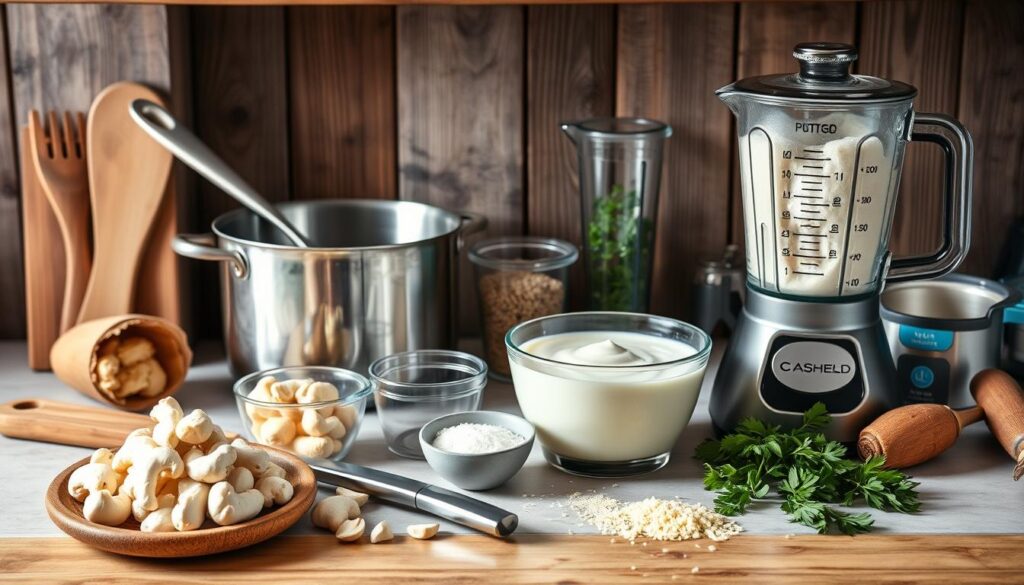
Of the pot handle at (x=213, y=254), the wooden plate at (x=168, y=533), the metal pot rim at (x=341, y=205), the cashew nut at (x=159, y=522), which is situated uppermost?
the metal pot rim at (x=341, y=205)

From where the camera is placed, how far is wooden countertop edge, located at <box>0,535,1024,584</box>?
1.00 meters

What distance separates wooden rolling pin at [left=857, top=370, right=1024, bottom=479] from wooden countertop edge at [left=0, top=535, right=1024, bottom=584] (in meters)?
0.13

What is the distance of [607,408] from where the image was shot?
1.16 metres

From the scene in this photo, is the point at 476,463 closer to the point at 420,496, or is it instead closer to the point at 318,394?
the point at 420,496

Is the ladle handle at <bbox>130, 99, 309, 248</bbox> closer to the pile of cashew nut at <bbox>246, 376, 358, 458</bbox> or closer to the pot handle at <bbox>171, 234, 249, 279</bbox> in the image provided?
the pot handle at <bbox>171, 234, 249, 279</bbox>

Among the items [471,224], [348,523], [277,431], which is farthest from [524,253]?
[348,523]

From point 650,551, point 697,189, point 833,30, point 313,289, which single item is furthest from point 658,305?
point 650,551

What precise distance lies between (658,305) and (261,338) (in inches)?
22.2

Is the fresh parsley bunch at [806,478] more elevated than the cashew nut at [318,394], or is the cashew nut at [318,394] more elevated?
the cashew nut at [318,394]

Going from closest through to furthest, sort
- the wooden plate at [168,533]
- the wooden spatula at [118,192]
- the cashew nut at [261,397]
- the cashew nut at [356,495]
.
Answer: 1. the wooden plate at [168,533]
2. the cashew nut at [356,495]
3. the cashew nut at [261,397]
4. the wooden spatula at [118,192]

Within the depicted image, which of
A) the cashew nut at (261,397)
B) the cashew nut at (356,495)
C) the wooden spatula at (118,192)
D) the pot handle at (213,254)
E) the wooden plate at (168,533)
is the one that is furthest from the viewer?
the wooden spatula at (118,192)

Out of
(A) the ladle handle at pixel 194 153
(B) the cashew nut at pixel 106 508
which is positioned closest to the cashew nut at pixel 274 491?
(B) the cashew nut at pixel 106 508

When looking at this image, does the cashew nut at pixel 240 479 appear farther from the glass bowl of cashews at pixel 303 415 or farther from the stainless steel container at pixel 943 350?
the stainless steel container at pixel 943 350

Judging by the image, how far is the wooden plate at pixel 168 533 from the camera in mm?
1000
